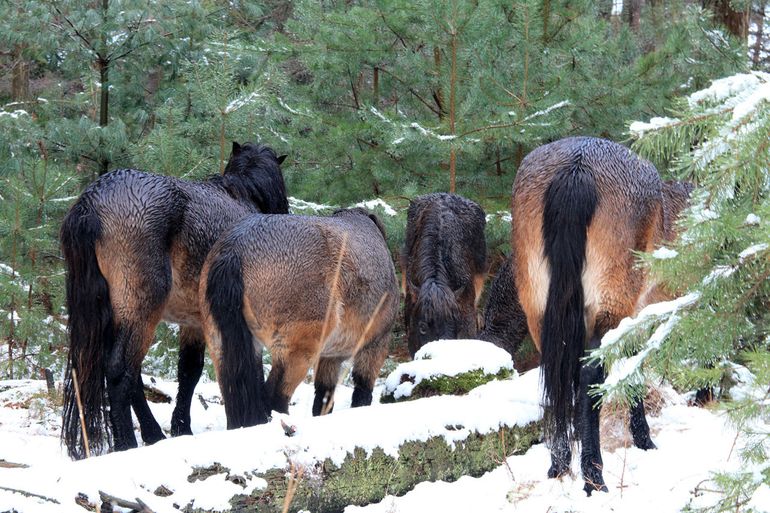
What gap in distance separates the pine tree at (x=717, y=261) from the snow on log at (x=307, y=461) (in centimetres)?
137

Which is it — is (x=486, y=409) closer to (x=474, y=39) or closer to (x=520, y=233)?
(x=520, y=233)

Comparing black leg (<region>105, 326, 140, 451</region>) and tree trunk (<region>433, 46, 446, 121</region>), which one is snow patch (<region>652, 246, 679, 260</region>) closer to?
black leg (<region>105, 326, 140, 451</region>)

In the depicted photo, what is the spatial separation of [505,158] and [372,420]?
20.3ft

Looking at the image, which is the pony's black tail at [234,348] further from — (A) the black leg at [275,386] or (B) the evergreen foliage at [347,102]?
(B) the evergreen foliage at [347,102]

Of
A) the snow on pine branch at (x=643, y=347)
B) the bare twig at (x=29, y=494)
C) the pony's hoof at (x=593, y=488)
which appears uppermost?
the snow on pine branch at (x=643, y=347)

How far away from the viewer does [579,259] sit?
449 cm

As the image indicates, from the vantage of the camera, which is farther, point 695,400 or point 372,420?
point 695,400

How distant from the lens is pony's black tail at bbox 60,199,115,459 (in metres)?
5.41

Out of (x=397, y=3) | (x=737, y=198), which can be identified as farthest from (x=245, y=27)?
(x=737, y=198)

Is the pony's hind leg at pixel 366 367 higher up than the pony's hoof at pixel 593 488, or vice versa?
the pony's hoof at pixel 593 488

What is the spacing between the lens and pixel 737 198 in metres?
2.68

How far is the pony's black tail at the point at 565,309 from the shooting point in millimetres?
4469

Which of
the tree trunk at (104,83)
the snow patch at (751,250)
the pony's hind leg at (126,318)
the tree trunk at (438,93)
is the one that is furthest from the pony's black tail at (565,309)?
the tree trunk at (104,83)

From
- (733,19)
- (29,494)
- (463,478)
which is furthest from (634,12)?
(29,494)
